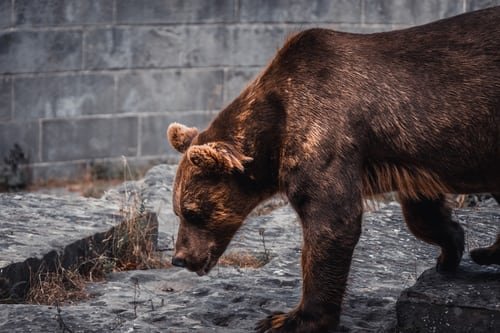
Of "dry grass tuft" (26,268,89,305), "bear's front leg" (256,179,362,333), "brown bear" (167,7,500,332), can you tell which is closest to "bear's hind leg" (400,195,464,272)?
"brown bear" (167,7,500,332)

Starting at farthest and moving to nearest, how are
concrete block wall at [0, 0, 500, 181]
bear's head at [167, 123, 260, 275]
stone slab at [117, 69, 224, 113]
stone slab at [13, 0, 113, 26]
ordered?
stone slab at [117, 69, 224, 113]
concrete block wall at [0, 0, 500, 181]
stone slab at [13, 0, 113, 26]
bear's head at [167, 123, 260, 275]

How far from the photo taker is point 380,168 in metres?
6.17

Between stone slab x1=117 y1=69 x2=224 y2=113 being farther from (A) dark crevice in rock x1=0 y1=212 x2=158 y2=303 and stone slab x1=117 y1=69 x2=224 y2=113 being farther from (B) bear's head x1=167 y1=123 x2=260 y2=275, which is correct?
(B) bear's head x1=167 y1=123 x2=260 y2=275

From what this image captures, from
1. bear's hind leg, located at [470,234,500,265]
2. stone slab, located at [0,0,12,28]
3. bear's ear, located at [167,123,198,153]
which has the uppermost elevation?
stone slab, located at [0,0,12,28]

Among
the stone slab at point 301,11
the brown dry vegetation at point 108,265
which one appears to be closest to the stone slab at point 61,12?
the stone slab at point 301,11

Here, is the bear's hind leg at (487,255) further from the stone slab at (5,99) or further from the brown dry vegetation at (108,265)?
the stone slab at (5,99)

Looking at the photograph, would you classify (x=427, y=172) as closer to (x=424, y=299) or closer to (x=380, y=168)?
(x=380, y=168)

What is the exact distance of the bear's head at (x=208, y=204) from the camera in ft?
20.7

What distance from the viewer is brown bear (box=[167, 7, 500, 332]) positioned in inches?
237

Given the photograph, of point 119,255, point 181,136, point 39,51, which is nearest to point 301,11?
point 39,51

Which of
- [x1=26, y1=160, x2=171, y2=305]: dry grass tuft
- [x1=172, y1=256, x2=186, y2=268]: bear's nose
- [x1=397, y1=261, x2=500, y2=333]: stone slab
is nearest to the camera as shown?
[x1=397, y1=261, x2=500, y2=333]: stone slab

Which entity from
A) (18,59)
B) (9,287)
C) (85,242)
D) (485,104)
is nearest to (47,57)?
(18,59)

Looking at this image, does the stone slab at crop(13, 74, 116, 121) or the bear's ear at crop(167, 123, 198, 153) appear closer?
the bear's ear at crop(167, 123, 198, 153)

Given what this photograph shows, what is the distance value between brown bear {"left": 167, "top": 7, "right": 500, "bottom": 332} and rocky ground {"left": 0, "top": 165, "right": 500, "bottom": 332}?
44cm
